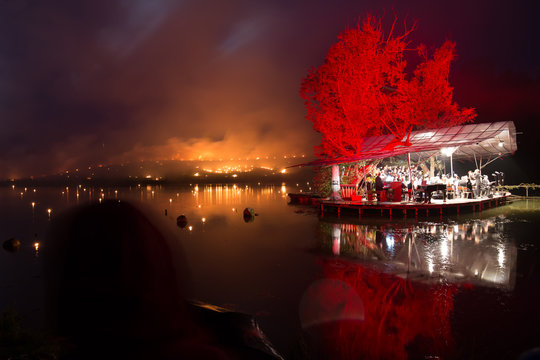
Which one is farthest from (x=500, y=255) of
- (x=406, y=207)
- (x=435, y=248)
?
(x=406, y=207)

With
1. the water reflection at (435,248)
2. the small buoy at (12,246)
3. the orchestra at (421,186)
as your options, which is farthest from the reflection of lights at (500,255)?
the small buoy at (12,246)

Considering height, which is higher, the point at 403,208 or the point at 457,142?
the point at 457,142

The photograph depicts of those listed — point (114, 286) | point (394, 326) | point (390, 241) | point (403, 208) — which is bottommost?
point (394, 326)

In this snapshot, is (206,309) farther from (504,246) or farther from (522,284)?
(504,246)

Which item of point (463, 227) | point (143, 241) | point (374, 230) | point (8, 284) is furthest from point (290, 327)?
point (463, 227)

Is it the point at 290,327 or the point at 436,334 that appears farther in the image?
the point at 290,327

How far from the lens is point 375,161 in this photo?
72.6ft

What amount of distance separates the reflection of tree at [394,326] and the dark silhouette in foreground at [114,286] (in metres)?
3.41

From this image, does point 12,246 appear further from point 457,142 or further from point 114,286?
point 457,142

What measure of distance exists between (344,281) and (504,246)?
6208 mm

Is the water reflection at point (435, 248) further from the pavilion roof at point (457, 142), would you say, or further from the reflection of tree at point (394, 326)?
the pavilion roof at point (457, 142)

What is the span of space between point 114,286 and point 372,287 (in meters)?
6.30

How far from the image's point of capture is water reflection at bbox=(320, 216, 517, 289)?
762 cm

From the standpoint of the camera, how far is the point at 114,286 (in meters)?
1.34
